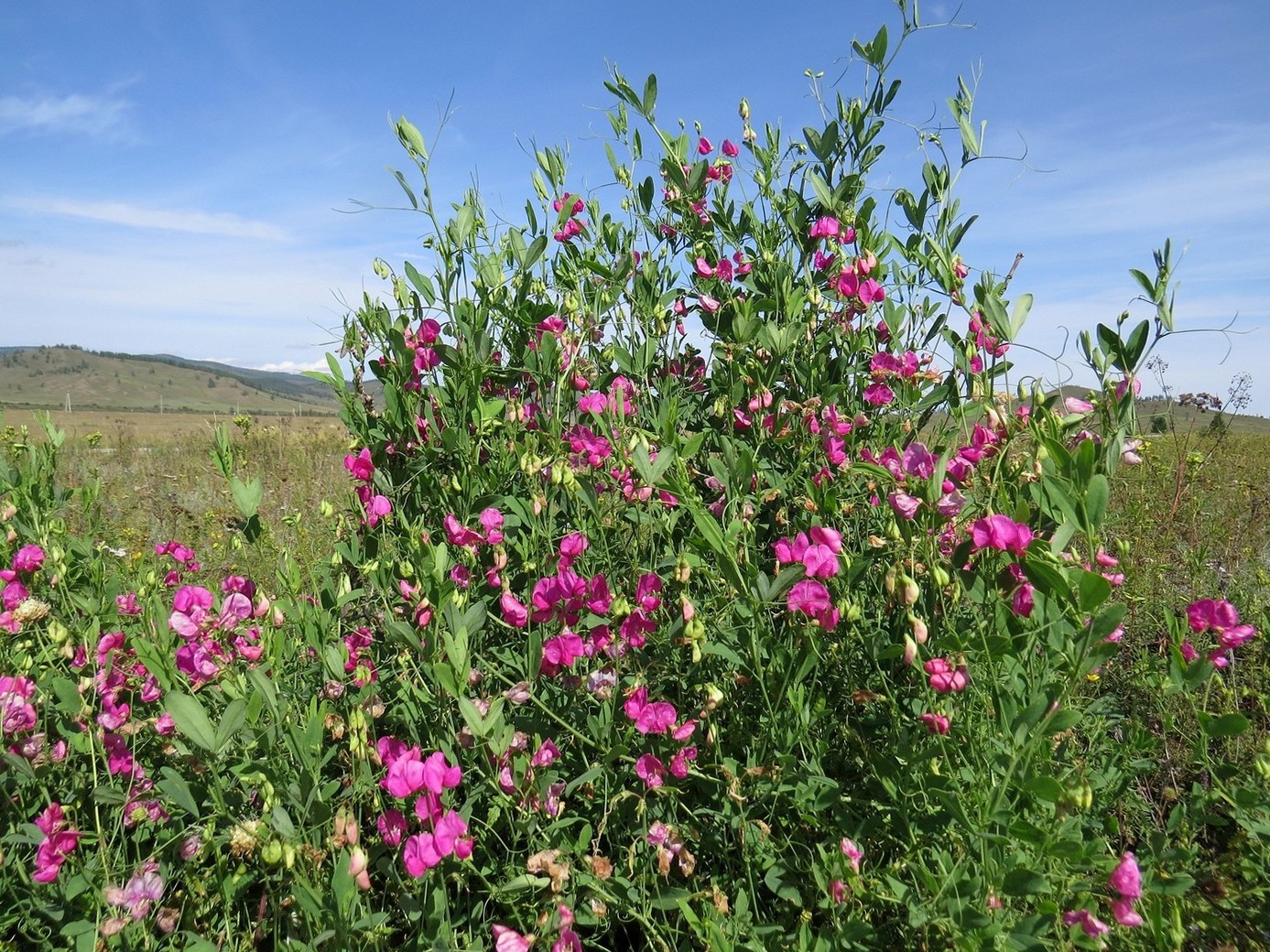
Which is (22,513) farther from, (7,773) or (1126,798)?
(1126,798)

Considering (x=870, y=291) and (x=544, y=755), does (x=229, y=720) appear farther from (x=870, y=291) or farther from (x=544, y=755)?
(x=870, y=291)

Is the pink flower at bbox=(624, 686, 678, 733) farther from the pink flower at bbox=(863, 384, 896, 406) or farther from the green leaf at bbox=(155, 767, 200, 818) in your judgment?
the pink flower at bbox=(863, 384, 896, 406)

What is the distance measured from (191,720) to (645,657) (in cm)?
86

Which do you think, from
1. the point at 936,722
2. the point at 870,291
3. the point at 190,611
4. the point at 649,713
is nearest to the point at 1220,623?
the point at 936,722

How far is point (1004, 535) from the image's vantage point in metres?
1.13

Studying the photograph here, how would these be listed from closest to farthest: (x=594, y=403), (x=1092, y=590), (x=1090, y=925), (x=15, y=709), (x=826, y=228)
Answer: (x=1092, y=590) < (x=1090, y=925) < (x=15, y=709) < (x=594, y=403) < (x=826, y=228)

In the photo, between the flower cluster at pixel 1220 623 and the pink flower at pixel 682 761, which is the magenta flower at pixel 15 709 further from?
the flower cluster at pixel 1220 623

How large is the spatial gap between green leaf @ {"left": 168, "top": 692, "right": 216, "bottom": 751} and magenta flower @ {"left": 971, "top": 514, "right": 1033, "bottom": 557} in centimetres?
126

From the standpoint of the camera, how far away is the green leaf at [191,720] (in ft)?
3.87

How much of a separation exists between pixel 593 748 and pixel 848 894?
58 centimetres

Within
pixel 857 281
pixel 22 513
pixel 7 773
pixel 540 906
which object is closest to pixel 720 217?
pixel 857 281

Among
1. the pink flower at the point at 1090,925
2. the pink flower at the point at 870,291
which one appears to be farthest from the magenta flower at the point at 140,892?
the pink flower at the point at 870,291

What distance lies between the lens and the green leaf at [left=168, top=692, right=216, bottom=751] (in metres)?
1.18

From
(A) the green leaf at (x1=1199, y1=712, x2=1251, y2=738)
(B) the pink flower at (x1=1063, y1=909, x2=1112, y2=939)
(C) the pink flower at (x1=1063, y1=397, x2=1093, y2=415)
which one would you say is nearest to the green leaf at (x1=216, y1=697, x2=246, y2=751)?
(B) the pink flower at (x1=1063, y1=909, x2=1112, y2=939)
